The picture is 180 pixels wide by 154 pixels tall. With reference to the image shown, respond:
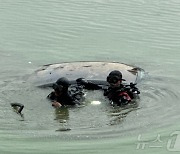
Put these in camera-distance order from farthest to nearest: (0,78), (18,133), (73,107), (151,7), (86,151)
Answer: (151,7)
(0,78)
(73,107)
(18,133)
(86,151)

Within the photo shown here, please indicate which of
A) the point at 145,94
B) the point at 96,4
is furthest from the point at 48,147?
the point at 96,4

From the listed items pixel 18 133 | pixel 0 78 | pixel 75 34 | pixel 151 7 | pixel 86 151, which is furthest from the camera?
pixel 151 7

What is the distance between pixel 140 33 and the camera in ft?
41.1

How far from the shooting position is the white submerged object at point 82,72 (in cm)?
884

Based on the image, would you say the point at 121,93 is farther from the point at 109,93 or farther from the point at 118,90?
the point at 109,93

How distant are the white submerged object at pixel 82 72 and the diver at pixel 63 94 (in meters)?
0.61

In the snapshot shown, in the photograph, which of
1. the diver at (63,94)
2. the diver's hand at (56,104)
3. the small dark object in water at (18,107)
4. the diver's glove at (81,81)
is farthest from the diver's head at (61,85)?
the diver's glove at (81,81)

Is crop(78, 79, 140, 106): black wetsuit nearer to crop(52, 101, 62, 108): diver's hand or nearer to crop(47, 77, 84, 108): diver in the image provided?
crop(47, 77, 84, 108): diver

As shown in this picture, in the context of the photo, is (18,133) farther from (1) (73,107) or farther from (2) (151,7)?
(2) (151,7)

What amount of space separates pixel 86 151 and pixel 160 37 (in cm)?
656

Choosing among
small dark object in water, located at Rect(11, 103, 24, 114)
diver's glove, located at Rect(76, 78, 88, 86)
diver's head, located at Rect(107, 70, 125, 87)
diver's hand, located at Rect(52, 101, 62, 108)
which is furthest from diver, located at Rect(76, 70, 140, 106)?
small dark object in water, located at Rect(11, 103, 24, 114)

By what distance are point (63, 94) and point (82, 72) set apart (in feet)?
4.52

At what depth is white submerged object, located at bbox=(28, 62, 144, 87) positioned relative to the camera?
8.84 meters

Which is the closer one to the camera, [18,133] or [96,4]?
[18,133]
